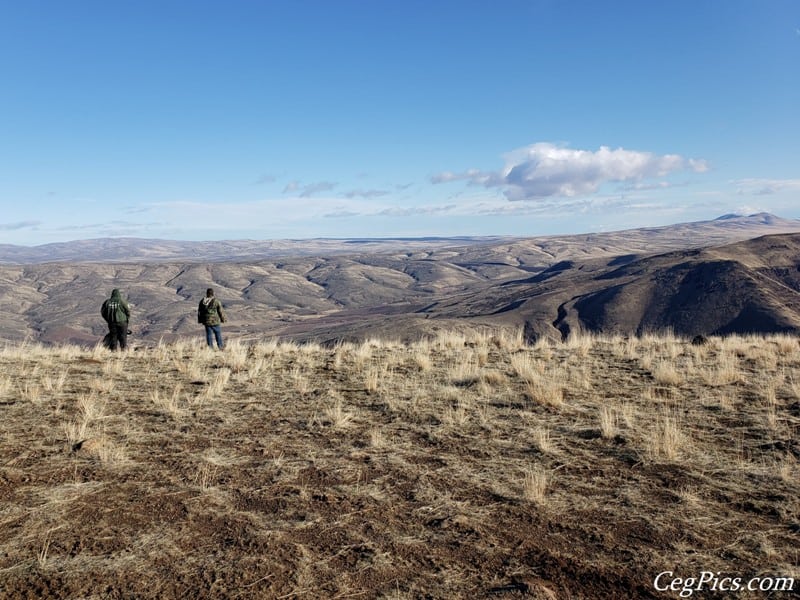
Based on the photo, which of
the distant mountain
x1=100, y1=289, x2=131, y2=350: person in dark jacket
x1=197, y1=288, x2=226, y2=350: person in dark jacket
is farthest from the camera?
the distant mountain

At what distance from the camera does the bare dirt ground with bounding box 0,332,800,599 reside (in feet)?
12.5

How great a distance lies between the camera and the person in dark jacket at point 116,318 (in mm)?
13555

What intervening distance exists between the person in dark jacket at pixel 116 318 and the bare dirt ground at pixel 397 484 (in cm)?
324

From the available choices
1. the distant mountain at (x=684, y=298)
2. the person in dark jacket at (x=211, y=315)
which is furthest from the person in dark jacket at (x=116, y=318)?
the distant mountain at (x=684, y=298)

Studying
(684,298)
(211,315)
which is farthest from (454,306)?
(211,315)

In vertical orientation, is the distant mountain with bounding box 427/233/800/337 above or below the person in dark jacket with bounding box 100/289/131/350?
below

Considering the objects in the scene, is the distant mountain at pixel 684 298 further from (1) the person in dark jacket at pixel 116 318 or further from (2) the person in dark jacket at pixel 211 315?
(1) the person in dark jacket at pixel 116 318

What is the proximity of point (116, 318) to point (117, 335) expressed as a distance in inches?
18.7

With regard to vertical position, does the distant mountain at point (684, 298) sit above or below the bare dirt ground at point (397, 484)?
below

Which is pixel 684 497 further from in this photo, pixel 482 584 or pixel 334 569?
pixel 334 569

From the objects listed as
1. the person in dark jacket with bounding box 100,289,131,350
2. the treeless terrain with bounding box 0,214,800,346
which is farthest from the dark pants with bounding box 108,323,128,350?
the treeless terrain with bounding box 0,214,800,346

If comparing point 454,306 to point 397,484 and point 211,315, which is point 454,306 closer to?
point 211,315

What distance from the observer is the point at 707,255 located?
106 m

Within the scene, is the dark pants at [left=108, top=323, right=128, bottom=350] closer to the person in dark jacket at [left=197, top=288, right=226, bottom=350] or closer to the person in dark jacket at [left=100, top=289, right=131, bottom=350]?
the person in dark jacket at [left=100, top=289, right=131, bottom=350]
